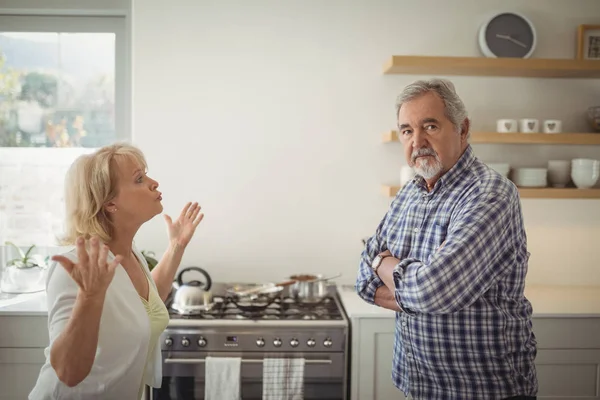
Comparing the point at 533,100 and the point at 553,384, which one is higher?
the point at 533,100

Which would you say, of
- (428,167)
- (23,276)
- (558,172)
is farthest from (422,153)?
(23,276)

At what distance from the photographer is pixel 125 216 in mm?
1815

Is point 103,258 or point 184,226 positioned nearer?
point 103,258

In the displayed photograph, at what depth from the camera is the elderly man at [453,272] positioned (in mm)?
1588

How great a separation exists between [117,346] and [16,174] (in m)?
2.15

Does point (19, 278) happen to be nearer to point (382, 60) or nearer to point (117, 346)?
point (117, 346)

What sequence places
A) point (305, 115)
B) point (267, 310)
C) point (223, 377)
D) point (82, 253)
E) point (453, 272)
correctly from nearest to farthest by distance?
point (82, 253) → point (453, 272) → point (223, 377) → point (267, 310) → point (305, 115)

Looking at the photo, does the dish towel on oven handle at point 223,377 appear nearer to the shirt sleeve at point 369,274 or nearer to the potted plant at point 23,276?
the shirt sleeve at point 369,274

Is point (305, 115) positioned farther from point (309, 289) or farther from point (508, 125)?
point (508, 125)

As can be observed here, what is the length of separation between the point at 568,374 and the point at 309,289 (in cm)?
136

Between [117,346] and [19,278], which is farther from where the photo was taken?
[19,278]

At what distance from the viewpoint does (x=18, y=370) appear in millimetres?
2703

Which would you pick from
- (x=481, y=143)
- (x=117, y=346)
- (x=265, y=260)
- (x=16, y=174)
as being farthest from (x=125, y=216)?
(x=481, y=143)

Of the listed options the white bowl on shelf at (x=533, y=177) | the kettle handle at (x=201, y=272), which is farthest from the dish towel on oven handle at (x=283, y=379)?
the white bowl on shelf at (x=533, y=177)
